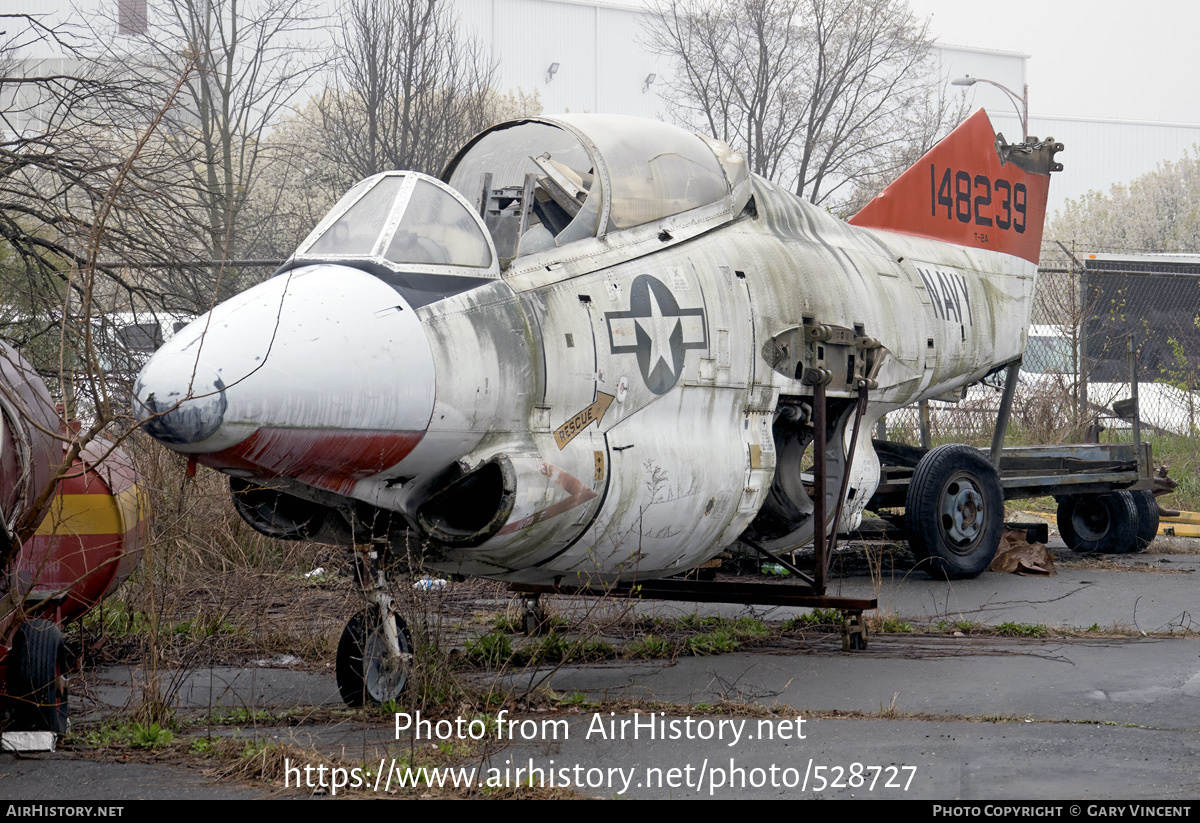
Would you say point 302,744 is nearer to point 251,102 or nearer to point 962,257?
point 962,257

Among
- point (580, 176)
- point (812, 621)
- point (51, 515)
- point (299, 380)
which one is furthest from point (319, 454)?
point (812, 621)

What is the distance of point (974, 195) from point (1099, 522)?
4690mm

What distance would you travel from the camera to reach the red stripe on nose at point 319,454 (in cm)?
503

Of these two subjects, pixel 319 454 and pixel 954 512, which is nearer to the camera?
pixel 319 454

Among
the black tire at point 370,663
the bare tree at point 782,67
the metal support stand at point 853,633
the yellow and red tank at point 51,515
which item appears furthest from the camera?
the bare tree at point 782,67

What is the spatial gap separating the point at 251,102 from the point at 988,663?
54.5ft

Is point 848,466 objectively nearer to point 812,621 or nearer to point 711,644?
point 812,621

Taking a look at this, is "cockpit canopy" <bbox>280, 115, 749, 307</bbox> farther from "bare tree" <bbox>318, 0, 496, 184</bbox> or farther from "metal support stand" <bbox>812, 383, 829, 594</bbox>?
"bare tree" <bbox>318, 0, 496, 184</bbox>

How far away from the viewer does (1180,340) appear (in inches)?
841

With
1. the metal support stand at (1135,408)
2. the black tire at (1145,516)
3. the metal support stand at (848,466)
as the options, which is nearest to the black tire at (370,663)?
the metal support stand at (848,466)

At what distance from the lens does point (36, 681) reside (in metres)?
5.45

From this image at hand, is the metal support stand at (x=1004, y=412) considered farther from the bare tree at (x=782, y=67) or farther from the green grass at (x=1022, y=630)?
the bare tree at (x=782, y=67)

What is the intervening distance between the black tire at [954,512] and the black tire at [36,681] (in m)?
Answer: 6.55

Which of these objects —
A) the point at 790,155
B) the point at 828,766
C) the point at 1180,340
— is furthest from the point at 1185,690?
the point at 790,155
